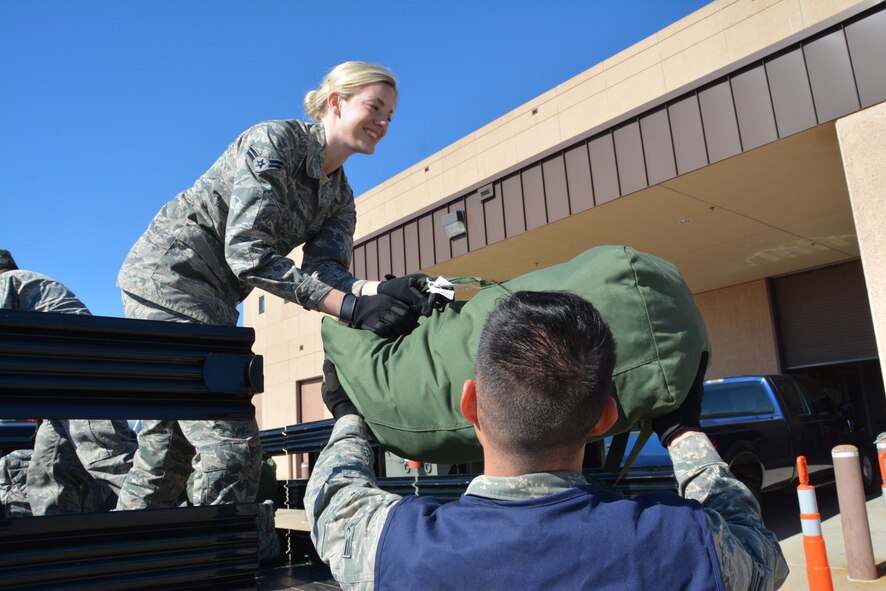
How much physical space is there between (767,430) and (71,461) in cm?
670

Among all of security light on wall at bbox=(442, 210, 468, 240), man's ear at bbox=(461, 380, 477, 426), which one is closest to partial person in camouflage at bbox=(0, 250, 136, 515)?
man's ear at bbox=(461, 380, 477, 426)

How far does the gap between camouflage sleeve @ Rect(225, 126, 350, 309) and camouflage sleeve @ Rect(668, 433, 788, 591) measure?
113cm

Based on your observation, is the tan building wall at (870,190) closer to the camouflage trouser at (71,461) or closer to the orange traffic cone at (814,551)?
→ the orange traffic cone at (814,551)

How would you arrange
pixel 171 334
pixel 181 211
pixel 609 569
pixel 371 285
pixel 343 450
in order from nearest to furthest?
1. pixel 609 569
2. pixel 171 334
3. pixel 343 450
4. pixel 371 285
5. pixel 181 211

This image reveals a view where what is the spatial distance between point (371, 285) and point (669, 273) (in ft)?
3.19

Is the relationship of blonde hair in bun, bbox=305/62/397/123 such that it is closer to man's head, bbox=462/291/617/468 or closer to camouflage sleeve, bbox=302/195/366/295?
camouflage sleeve, bbox=302/195/366/295

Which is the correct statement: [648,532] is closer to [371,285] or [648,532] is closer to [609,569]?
[609,569]

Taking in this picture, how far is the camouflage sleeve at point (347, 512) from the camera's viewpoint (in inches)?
49.2

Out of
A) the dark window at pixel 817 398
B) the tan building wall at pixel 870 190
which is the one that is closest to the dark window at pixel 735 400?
the dark window at pixel 817 398

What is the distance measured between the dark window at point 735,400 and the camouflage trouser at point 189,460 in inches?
252

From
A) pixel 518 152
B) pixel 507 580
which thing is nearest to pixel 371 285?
pixel 507 580

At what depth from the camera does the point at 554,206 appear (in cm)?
877

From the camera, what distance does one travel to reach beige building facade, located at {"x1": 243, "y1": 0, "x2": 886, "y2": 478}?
642cm

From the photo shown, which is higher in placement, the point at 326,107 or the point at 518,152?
the point at 518,152
